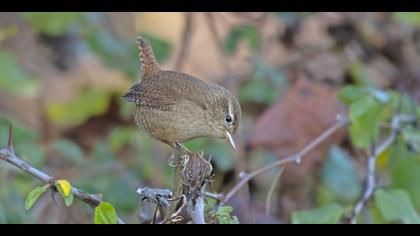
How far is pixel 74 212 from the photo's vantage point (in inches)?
163

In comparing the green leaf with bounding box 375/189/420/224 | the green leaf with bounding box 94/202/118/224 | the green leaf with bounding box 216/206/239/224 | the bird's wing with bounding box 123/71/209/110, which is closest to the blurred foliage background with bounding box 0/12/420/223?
the green leaf with bounding box 375/189/420/224

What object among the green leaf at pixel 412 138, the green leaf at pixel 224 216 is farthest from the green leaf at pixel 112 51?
the green leaf at pixel 224 216

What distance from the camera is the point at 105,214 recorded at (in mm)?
2684

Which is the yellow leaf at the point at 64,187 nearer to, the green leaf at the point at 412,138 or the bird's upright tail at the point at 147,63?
the bird's upright tail at the point at 147,63

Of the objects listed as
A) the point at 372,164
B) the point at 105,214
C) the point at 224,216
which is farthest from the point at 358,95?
the point at 105,214

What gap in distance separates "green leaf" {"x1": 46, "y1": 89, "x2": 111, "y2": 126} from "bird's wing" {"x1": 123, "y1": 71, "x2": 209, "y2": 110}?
332 cm

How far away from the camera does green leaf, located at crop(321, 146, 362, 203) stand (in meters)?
5.21

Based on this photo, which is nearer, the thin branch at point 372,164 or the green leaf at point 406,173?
the thin branch at point 372,164

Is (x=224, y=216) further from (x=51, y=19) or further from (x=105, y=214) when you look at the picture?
(x=51, y=19)

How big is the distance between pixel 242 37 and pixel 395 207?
2509 millimetres

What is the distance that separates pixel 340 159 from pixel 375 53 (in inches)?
47.5

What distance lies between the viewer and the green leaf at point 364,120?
3.99 m
